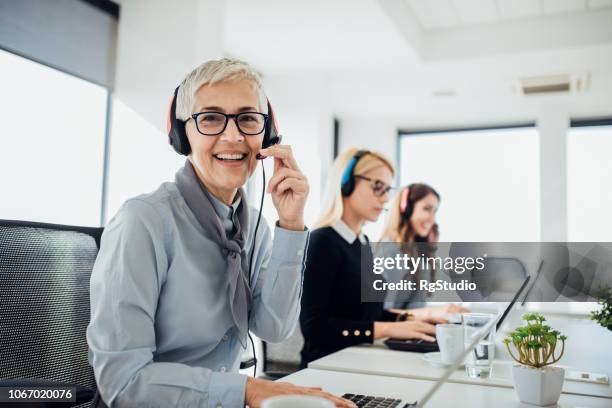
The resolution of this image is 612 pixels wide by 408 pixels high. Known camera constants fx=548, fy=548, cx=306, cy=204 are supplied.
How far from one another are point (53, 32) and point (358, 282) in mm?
1955

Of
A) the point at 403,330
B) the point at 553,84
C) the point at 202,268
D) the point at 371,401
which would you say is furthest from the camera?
the point at 553,84

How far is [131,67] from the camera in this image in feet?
10.0

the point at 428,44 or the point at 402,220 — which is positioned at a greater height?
the point at 428,44

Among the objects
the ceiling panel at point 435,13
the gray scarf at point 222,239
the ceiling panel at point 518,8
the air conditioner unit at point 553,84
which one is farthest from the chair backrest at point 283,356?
the air conditioner unit at point 553,84

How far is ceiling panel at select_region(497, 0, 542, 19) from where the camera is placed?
3.89m

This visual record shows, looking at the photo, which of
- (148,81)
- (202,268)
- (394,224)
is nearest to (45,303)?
(202,268)

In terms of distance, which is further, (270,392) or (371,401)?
(371,401)

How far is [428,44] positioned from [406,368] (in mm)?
3481

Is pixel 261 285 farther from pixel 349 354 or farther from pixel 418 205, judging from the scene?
pixel 418 205

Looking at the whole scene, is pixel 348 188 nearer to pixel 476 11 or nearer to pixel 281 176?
pixel 281 176

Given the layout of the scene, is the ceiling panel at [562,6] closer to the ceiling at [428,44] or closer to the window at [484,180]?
the ceiling at [428,44]

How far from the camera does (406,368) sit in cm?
143

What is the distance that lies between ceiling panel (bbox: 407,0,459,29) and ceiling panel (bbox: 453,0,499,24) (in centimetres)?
5

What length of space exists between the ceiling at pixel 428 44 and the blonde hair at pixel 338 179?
1436 millimetres
